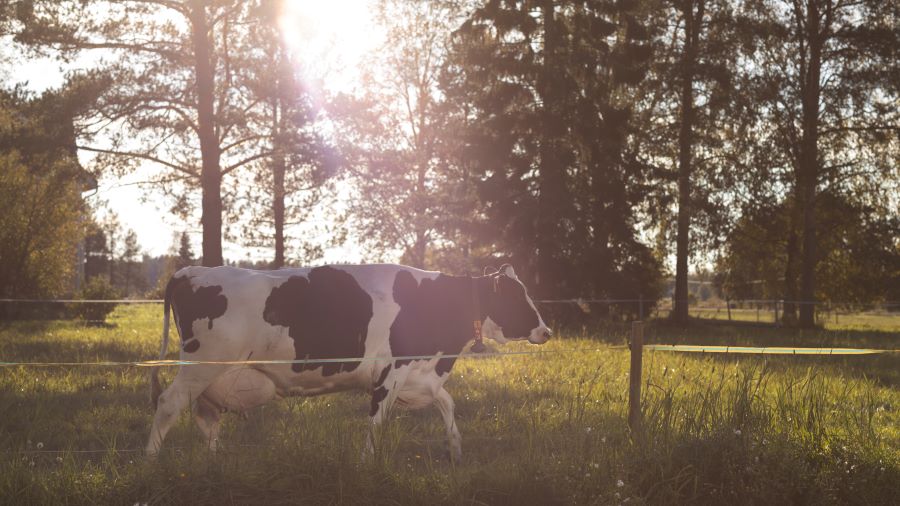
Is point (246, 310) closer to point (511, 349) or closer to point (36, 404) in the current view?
point (36, 404)

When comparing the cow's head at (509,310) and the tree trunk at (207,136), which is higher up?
the tree trunk at (207,136)

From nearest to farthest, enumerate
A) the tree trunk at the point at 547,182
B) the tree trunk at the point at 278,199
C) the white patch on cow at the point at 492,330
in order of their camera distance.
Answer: the white patch on cow at the point at 492,330 → the tree trunk at the point at 278,199 → the tree trunk at the point at 547,182

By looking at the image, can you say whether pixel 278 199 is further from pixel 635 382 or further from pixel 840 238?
pixel 635 382

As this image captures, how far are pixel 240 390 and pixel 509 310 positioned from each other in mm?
2780

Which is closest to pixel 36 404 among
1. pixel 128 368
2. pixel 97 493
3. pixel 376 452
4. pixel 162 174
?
pixel 128 368

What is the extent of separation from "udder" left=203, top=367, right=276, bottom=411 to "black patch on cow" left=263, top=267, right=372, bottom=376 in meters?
0.31

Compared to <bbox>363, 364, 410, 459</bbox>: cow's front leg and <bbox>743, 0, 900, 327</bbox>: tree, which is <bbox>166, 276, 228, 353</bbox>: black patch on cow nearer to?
<bbox>363, 364, 410, 459</bbox>: cow's front leg

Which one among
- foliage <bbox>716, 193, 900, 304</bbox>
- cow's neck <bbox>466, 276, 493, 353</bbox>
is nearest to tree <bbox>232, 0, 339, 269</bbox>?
cow's neck <bbox>466, 276, 493, 353</bbox>

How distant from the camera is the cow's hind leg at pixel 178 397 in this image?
632cm

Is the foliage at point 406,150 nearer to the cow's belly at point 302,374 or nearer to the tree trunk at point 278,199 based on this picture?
the tree trunk at point 278,199

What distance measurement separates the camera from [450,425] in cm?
705

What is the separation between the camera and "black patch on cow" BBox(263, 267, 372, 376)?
6.84 m

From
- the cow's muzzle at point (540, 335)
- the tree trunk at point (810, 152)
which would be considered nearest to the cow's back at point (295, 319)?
the cow's muzzle at point (540, 335)

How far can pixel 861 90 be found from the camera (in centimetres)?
2547
